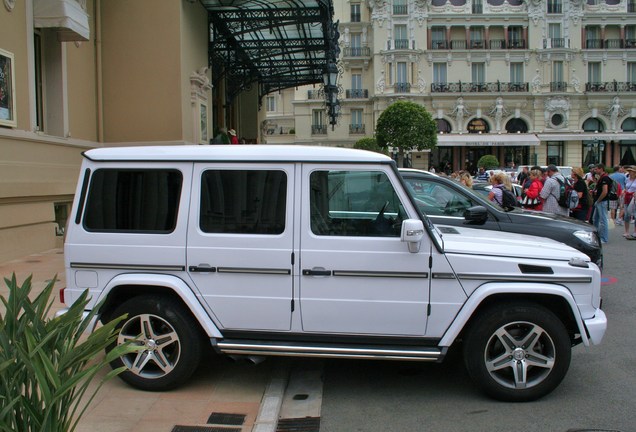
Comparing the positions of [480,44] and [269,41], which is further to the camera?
[480,44]

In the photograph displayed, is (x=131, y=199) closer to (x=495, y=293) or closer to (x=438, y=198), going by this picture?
(x=495, y=293)

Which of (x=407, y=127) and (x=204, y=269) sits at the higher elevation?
(x=407, y=127)

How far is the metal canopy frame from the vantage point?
14.2 m

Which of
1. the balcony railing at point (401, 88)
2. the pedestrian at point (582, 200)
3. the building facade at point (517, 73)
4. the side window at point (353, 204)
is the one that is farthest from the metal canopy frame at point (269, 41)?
the building facade at point (517, 73)

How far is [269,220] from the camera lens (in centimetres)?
476

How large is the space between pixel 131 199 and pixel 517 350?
3241 mm

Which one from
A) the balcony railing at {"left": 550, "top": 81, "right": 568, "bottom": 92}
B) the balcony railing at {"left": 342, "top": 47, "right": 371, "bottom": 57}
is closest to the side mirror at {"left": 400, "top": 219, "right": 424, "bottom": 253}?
the balcony railing at {"left": 550, "top": 81, "right": 568, "bottom": 92}

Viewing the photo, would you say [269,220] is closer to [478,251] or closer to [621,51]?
[478,251]

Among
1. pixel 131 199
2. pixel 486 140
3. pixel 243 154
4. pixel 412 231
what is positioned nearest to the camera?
pixel 412 231

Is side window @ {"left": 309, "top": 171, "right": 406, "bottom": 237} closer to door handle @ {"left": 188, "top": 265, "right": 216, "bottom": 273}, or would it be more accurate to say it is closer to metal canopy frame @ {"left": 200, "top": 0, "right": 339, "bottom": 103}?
door handle @ {"left": 188, "top": 265, "right": 216, "bottom": 273}

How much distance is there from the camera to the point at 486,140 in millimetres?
56250

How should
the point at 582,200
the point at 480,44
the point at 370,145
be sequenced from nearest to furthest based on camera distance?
the point at 582,200
the point at 370,145
the point at 480,44

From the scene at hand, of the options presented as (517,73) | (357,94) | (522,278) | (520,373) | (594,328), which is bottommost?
(520,373)

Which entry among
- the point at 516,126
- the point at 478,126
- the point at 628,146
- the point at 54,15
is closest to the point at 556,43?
the point at 516,126
